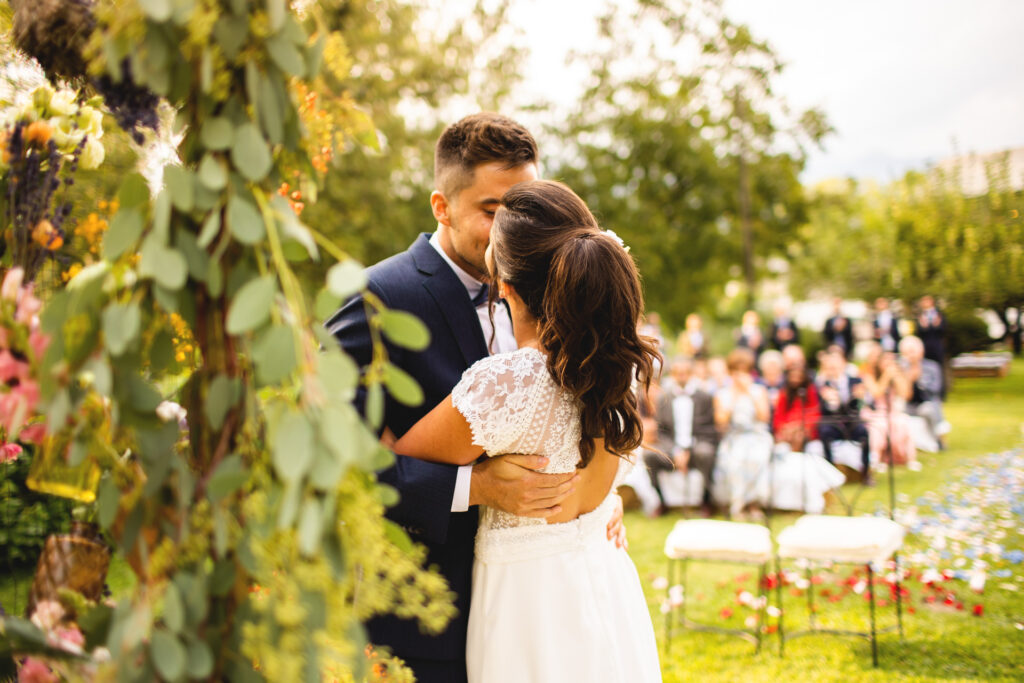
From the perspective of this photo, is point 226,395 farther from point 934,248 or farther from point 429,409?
point 934,248

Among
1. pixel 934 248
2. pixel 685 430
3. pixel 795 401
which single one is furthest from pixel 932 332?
pixel 685 430

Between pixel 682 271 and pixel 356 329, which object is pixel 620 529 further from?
pixel 682 271

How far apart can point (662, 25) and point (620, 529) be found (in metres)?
15.6

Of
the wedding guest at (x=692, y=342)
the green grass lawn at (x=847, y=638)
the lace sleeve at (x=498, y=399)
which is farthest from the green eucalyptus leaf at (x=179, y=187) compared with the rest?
the wedding guest at (x=692, y=342)

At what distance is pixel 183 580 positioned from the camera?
2.63 feet

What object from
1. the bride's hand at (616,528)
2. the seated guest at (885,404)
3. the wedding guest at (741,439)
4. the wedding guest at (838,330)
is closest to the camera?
the bride's hand at (616,528)

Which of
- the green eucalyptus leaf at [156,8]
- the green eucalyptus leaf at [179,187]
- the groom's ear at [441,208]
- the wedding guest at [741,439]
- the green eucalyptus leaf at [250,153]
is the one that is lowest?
the wedding guest at [741,439]

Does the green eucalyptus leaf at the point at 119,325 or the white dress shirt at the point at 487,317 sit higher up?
the white dress shirt at the point at 487,317

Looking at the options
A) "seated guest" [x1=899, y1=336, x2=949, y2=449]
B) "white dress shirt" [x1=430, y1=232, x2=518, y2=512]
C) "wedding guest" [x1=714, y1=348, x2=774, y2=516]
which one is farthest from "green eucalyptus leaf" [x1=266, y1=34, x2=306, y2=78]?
"seated guest" [x1=899, y1=336, x2=949, y2=449]

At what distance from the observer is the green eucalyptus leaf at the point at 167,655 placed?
0.75 metres

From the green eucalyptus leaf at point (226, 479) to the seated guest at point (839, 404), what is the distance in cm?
871

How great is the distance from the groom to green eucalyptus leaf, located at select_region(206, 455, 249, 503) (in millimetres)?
1017

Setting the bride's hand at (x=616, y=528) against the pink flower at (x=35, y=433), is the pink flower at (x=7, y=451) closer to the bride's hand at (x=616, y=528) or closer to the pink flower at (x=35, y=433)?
the pink flower at (x=35, y=433)

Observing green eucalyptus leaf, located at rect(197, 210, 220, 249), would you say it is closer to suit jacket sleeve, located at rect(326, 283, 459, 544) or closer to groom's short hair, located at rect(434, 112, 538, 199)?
suit jacket sleeve, located at rect(326, 283, 459, 544)
